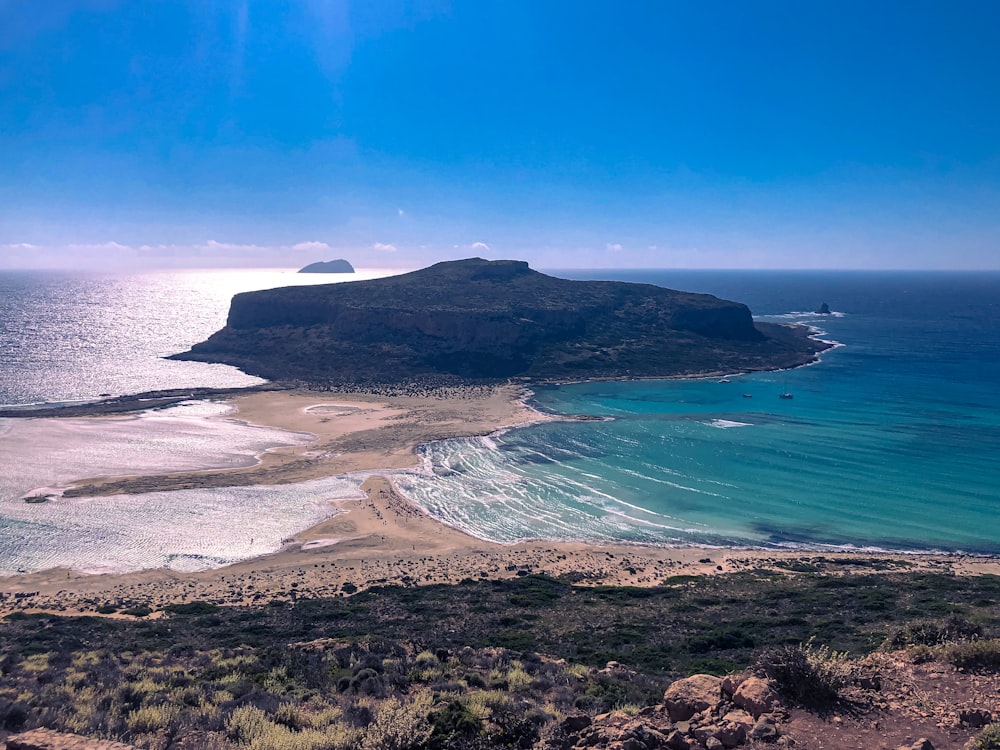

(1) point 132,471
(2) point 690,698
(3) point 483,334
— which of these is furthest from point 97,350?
(2) point 690,698

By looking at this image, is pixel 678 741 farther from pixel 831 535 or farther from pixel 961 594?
pixel 831 535

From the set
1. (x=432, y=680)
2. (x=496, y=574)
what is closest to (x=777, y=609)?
(x=496, y=574)

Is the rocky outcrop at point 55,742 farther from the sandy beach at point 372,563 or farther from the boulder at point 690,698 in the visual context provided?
the sandy beach at point 372,563

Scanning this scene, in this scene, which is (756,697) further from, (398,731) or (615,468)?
(615,468)

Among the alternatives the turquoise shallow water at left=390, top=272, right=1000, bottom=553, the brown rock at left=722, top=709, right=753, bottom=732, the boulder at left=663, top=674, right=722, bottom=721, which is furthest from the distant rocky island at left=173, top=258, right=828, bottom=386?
the brown rock at left=722, top=709, right=753, bottom=732

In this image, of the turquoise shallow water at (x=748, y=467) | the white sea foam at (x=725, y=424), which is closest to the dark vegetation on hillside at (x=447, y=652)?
the turquoise shallow water at (x=748, y=467)

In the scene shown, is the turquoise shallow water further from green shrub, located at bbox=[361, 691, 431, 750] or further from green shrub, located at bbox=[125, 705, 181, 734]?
green shrub, located at bbox=[361, 691, 431, 750]
